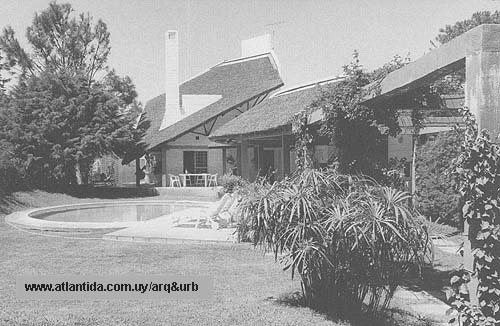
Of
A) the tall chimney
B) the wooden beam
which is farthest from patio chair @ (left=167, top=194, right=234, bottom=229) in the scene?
the tall chimney

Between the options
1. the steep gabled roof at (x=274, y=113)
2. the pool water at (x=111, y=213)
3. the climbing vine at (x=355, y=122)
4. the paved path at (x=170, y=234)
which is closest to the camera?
the climbing vine at (x=355, y=122)

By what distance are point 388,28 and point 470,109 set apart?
882 centimetres

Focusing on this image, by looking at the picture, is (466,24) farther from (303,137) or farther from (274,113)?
(303,137)

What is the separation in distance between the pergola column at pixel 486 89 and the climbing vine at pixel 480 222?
0.09m

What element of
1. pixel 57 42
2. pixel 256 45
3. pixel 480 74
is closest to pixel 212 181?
pixel 256 45

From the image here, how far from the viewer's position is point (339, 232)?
17.3ft

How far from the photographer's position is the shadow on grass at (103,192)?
26.9 meters

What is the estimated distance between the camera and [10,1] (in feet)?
35.5

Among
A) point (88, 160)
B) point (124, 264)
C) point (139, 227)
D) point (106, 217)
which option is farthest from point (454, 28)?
point (124, 264)

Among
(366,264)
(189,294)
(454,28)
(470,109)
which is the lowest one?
(189,294)

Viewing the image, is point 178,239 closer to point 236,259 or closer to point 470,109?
point 236,259

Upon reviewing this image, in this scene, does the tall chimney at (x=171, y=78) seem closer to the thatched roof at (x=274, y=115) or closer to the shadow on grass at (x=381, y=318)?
the thatched roof at (x=274, y=115)

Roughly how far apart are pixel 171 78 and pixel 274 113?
15.3 m

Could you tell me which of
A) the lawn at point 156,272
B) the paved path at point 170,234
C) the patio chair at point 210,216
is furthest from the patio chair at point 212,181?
the lawn at point 156,272
